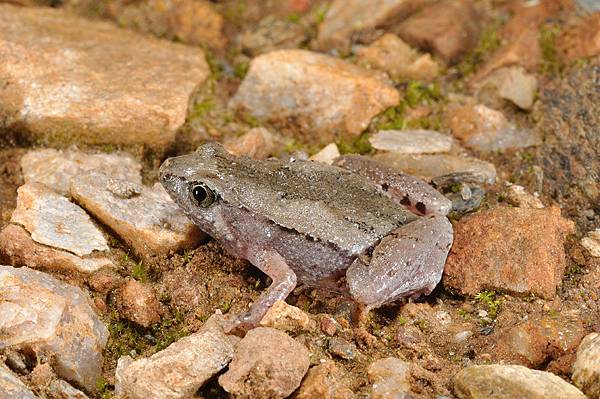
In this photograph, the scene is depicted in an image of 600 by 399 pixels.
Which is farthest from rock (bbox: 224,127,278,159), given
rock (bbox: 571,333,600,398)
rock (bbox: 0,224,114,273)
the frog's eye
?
rock (bbox: 571,333,600,398)

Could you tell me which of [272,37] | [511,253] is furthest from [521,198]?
[272,37]

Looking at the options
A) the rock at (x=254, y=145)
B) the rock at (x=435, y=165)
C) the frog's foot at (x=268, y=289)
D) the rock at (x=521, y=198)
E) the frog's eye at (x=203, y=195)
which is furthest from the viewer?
the rock at (x=254, y=145)

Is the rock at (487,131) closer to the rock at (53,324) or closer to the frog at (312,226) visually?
the frog at (312,226)

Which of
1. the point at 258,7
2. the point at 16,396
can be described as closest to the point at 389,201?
the point at 16,396

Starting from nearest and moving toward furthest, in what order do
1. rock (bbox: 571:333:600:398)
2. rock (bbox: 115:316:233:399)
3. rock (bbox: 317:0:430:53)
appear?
1. rock (bbox: 571:333:600:398)
2. rock (bbox: 115:316:233:399)
3. rock (bbox: 317:0:430:53)

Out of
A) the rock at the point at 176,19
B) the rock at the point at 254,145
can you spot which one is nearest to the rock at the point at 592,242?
the rock at the point at 254,145

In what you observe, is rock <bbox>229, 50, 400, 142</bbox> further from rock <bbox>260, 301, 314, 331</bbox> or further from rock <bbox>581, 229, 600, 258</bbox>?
rock <bbox>260, 301, 314, 331</bbox>
